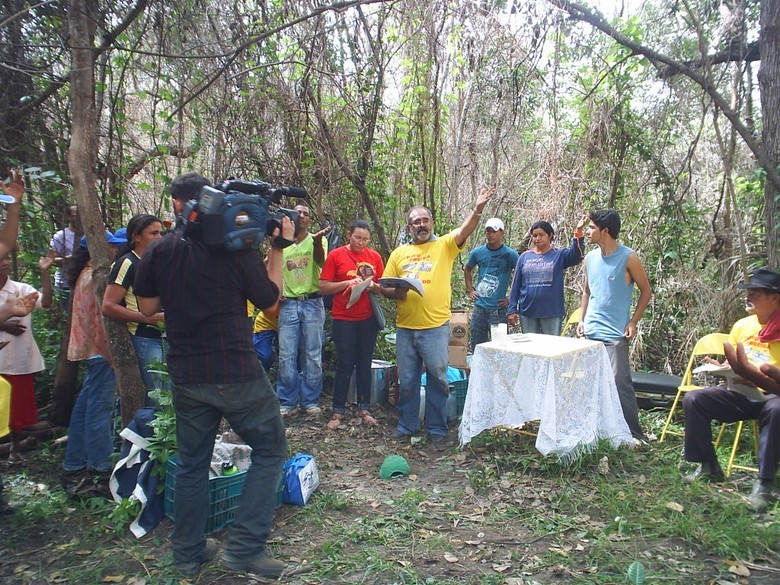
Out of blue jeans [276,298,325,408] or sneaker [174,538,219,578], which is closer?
sneaker [174,538,219,578]

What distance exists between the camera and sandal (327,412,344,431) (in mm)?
5117

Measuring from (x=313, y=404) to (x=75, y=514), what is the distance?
2328mm

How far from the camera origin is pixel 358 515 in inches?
139

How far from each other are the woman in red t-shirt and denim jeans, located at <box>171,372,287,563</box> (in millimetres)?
2308

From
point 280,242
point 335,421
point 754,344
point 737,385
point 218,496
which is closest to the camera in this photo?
point 280,242

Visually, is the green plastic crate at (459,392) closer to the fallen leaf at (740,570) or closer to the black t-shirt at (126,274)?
the fallen leaf at (740,570)

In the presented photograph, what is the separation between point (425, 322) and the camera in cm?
470

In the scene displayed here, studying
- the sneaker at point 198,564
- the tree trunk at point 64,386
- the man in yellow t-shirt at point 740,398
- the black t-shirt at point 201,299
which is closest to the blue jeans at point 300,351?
the tree trunk at point 64,386

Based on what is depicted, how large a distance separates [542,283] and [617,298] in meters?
0.73

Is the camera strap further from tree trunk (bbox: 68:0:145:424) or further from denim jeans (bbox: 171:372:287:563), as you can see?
Result: tree trunk (bbox: 68:0:145:424)

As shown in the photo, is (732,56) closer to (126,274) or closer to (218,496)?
(126,274)

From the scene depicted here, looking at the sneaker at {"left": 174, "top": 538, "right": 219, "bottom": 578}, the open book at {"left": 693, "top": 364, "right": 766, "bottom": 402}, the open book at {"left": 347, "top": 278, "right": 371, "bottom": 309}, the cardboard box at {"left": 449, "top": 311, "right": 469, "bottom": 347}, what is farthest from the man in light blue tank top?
the sneaker at {"left": 174, "top": 538, "right": 219, "bottom": 578}

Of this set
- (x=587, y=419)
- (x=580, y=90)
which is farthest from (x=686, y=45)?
(x=587, y=419)

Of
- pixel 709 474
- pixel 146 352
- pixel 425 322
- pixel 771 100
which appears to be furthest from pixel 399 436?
pixel 771 100
